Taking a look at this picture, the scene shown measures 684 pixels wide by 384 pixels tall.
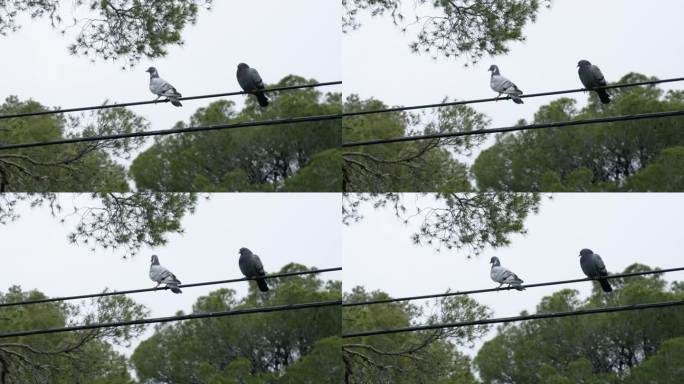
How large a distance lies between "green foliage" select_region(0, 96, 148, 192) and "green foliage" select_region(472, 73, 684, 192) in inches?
198

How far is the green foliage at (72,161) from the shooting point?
13781 millimetres

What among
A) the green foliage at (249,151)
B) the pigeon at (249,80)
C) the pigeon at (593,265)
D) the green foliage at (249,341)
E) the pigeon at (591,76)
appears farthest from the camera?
the green foliage at (249,341)

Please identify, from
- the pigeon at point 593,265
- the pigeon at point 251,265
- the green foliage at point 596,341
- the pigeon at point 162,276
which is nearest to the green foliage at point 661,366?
the green foliage at point 596,341

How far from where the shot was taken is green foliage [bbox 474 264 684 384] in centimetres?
1670

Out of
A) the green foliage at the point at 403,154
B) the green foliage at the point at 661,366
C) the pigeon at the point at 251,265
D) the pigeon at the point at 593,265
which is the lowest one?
the green foliage at the point at 661,366

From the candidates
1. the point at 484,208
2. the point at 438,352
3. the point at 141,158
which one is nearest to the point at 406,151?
the point at 484,208

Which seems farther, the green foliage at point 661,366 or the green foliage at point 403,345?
the green foliage at point 661,366

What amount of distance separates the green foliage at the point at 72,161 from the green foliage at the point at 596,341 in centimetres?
526

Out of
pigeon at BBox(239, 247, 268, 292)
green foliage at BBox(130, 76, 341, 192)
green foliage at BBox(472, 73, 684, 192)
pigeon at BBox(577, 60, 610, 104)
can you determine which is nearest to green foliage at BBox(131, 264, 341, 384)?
green foliage at BBox(130, 76, 341, 192)

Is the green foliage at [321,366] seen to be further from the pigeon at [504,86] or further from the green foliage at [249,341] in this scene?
the pigeon at [504,86]

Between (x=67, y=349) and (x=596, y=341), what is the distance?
7.64m

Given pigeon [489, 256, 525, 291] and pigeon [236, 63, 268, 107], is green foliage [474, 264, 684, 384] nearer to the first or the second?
pigeon [489, 256, 525, 291]

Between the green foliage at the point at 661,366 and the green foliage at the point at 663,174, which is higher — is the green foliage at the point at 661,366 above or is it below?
below

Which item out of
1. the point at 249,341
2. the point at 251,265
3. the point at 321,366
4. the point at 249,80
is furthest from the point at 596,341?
the point at 251,265
